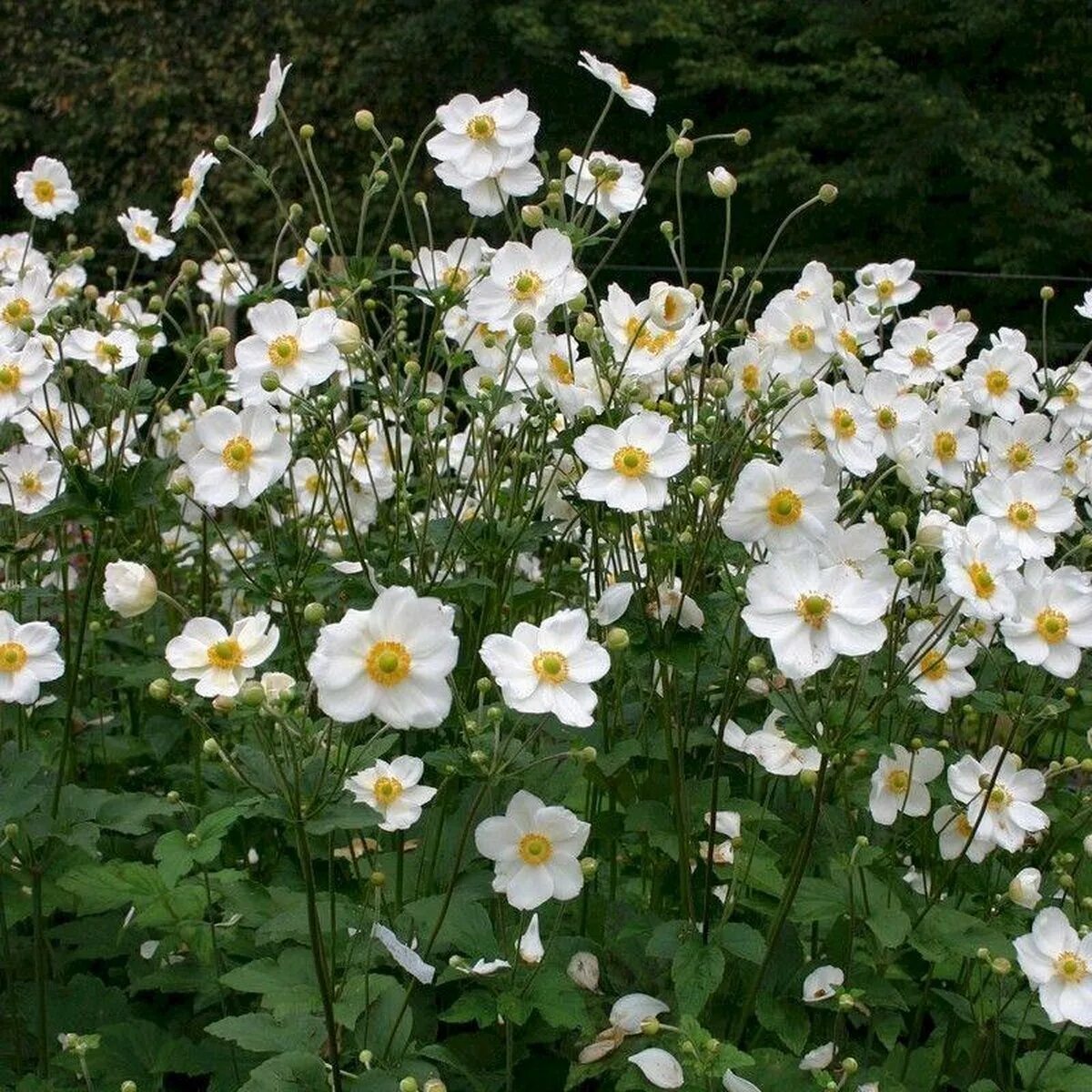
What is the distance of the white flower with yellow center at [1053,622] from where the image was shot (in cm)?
190

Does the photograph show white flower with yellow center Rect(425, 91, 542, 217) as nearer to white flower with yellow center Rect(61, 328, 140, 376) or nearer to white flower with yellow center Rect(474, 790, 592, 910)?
white flower with yellow center Rect(61, 328, 140, 376)

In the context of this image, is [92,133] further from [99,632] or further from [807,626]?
[807,626]

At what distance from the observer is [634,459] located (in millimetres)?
1846

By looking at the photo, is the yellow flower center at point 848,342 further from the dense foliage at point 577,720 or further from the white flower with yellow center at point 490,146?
the white flower with yellow center at point 490,146

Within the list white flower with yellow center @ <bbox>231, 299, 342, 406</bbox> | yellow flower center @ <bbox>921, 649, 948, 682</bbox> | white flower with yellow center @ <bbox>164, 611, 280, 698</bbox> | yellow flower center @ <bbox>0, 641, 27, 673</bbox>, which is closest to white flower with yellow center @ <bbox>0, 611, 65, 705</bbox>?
yellow flower center @ <bbox>0, 641, 27, 673</bbox>

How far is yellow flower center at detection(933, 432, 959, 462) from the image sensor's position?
2.14m

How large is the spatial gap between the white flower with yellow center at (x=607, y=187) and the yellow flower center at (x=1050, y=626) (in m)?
0.79

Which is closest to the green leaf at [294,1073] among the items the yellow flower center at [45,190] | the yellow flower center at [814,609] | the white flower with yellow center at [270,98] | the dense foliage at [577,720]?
the dense foliage at [577,720]

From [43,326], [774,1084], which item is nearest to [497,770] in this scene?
[774,1084]

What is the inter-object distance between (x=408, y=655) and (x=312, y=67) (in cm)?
1019

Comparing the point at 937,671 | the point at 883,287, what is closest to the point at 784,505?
the point at 937,671

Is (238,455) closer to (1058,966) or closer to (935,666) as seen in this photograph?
(935,666)

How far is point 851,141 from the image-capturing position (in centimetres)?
978

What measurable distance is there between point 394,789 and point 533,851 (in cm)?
24
